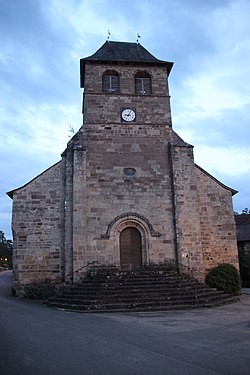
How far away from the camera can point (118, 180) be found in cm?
1802

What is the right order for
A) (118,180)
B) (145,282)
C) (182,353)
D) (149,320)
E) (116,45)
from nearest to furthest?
(182,353) → (149,320) → (145,282) → (118,180) → (116,45)

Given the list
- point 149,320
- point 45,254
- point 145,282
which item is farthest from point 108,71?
point 149,320

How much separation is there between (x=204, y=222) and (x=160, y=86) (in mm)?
8298

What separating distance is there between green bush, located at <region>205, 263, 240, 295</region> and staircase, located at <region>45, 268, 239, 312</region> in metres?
0.99

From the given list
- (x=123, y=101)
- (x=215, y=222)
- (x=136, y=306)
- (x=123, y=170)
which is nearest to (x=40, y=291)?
(x=136, y=306)

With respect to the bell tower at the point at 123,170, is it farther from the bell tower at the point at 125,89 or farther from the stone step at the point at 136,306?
the stone step at the point at 136,306

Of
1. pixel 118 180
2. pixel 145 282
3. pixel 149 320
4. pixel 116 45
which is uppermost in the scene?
pixel 116 45

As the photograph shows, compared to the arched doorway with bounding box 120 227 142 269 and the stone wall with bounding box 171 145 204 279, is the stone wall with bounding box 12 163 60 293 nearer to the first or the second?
the arched doorway with bounding box 120 227 142 269

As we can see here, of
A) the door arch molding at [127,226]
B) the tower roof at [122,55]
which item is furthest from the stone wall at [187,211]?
the tower roof at [122,55]

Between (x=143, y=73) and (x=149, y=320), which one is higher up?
(x=143, y=73)

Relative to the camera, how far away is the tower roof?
20105 mm

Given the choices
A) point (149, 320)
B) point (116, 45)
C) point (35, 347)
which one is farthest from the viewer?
point (116, 45)

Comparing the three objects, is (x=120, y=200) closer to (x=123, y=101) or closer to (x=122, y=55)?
(x=123, y=101)

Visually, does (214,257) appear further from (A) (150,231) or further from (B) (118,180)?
(B) (118,180)
